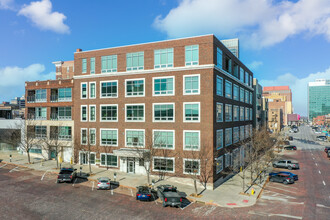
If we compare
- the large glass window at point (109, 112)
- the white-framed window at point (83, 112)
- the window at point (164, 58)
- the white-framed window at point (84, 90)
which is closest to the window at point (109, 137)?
the large glass window at point (109, 112)

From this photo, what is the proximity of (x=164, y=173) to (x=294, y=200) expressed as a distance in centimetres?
1625

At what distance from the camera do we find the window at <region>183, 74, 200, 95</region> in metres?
30.9

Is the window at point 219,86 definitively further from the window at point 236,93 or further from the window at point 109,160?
the window at point 109,160

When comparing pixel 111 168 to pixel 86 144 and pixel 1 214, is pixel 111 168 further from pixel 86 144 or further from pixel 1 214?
pixel 1 214

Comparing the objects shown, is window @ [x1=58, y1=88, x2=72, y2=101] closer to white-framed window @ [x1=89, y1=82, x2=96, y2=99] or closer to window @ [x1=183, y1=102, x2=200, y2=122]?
white-framed window @ [x1=89, y1=82, x2=96, y2=99]

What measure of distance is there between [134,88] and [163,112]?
21.0ft

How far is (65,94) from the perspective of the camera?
43188 mm

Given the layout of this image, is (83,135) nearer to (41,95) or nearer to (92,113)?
(92,113)

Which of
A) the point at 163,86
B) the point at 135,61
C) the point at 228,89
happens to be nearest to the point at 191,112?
the point at 163,86

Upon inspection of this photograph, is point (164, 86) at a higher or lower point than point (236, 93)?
higher

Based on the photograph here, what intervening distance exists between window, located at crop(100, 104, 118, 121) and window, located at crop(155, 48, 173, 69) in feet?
33.2

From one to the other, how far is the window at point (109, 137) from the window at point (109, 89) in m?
5.81

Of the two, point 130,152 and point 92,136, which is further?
point 92,136

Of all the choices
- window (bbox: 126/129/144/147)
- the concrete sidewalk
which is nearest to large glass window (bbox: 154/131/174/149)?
window (bbox: 126/129/144/147)
